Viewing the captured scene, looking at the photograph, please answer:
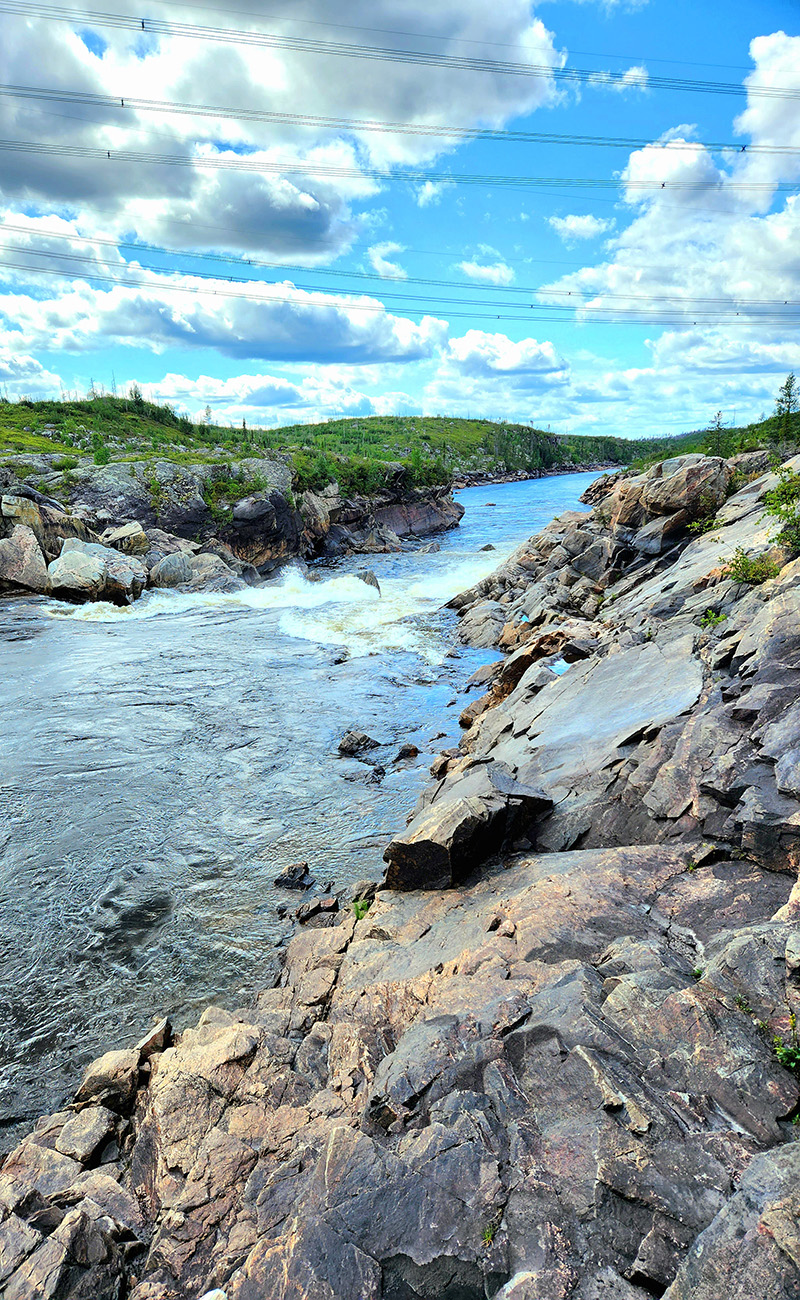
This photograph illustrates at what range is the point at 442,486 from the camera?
87.3 metres

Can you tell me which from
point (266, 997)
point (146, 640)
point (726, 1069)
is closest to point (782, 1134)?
point (726, 1069)

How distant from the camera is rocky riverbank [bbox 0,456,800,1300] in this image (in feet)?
13.8

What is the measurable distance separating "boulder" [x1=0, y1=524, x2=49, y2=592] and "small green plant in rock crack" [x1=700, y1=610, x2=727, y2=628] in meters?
33.2

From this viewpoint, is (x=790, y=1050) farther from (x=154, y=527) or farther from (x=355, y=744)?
(x=154, y=527)

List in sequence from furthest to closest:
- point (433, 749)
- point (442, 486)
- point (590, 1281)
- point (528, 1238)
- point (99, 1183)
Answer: point (442, 486), point (433, 749), point (99, 1183), point (528, 1238), point (590, 1281)

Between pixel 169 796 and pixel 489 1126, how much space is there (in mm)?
12325

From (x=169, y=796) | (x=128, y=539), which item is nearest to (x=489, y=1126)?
(x=169, y=796)

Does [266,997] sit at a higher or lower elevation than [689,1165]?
Result: lower

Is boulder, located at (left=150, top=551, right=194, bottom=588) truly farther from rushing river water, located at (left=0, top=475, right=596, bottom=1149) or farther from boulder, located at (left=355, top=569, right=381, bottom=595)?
boulder, located at (left=355, top=569, right=381, bottom=595)

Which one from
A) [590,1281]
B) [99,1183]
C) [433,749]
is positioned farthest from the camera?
[433,749]

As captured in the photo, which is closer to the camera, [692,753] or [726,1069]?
[726,1069]

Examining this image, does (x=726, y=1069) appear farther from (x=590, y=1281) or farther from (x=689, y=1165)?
(x=590, y=1281)

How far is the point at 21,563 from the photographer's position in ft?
113

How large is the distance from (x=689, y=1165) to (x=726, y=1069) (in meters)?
0.85
